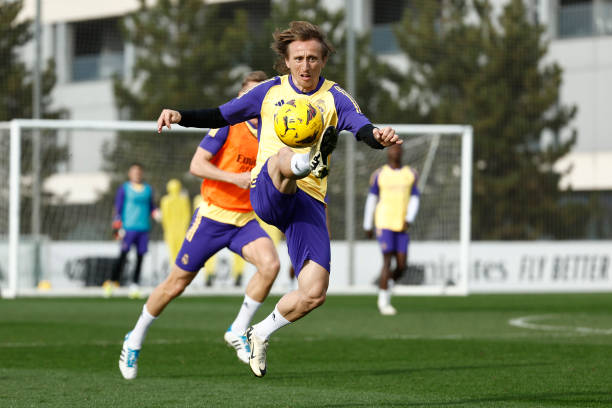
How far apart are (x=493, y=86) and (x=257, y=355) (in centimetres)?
2191

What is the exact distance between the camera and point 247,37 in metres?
27.3

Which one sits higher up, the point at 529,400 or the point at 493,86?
the point at 493,86

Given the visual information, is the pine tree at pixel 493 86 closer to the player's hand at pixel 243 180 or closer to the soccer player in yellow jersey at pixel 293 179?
the player's hand at pixel 243 180

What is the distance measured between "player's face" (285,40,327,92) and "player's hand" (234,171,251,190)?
160cm

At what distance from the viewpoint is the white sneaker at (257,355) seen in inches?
239

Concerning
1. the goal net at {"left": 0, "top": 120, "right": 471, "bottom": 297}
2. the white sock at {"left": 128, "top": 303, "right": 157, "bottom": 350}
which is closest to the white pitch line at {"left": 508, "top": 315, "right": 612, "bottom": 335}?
the white sock at {"left": 128, "top": 303, "right": 157, "bottom": 350}

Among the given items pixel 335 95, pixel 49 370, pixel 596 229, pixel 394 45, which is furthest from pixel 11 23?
pixel 335 95

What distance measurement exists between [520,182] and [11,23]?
12158 millimetres

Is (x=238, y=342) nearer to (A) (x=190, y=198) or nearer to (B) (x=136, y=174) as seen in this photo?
(B) (x=136, y=174)

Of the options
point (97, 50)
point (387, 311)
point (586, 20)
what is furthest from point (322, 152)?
point (97, 50)

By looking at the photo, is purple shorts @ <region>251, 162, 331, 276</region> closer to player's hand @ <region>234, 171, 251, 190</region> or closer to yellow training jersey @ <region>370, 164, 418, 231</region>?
player's hand @ <region>234, 171, 251, 190</region>

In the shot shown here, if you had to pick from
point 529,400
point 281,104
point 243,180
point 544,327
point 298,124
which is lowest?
point 544,327

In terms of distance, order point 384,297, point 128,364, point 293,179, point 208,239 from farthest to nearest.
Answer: point 384,297 → point 208,239 → point 128,364 → point 293,179

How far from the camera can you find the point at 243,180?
300 inches
